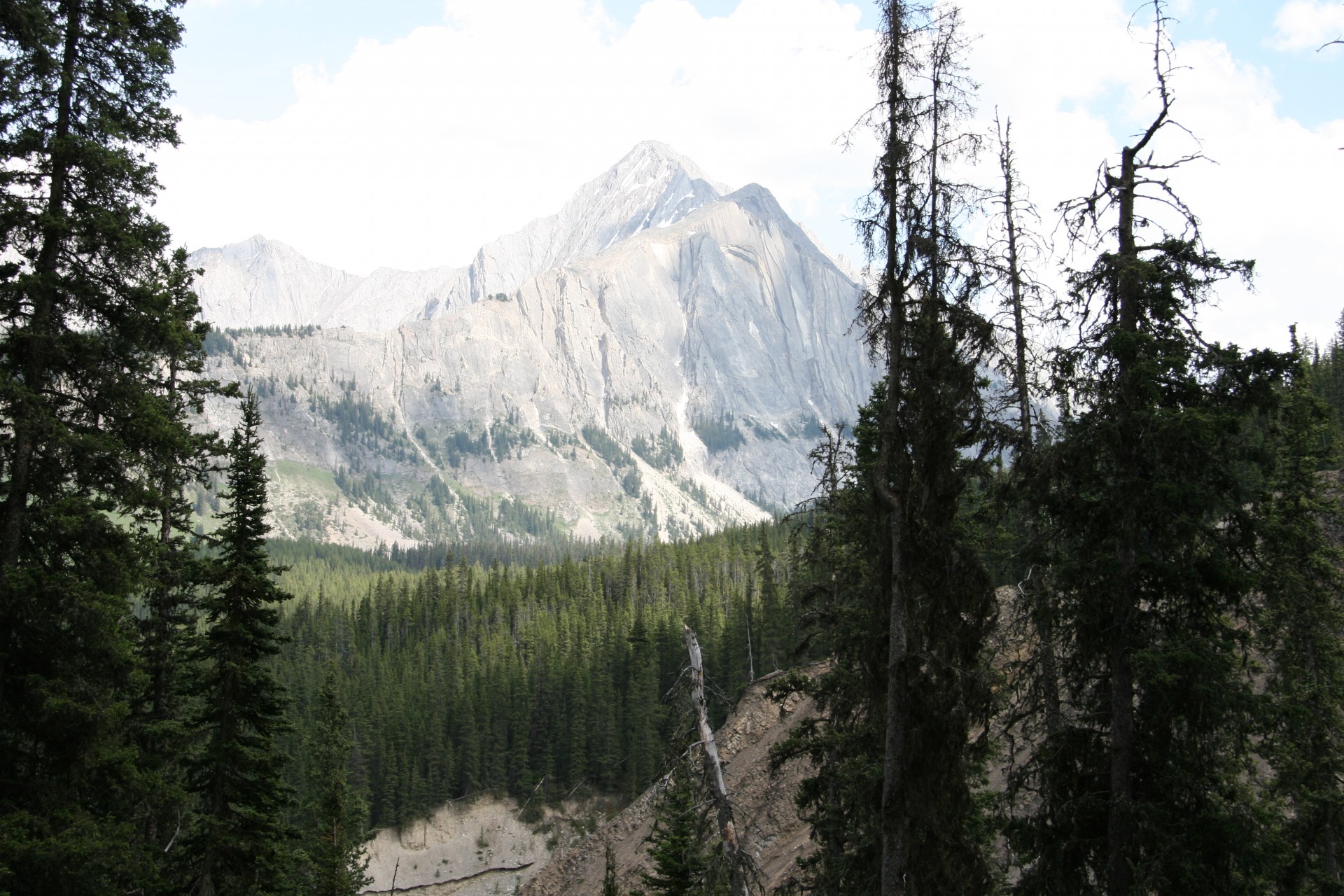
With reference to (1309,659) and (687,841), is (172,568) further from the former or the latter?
(1309,659)

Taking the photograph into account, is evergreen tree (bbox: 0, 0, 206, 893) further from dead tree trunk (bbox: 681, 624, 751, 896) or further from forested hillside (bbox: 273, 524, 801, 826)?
forested hillside (bbox: 273, 524, 801, 826)

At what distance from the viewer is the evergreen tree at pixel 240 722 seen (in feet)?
57.9

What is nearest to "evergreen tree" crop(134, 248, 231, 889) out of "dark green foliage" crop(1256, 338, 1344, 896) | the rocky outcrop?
"dark green foliage" crop(1256, 338, 1344, 896)

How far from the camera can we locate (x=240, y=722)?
18.8 meters

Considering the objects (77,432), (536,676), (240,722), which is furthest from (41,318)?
(536,676)

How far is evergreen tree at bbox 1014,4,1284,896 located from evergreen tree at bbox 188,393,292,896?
1431cm

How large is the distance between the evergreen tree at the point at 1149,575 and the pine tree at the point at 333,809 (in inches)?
785

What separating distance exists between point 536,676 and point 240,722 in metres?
74.8

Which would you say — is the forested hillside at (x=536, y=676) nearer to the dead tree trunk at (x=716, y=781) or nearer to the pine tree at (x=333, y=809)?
the pine tree at (x=333, y=809)

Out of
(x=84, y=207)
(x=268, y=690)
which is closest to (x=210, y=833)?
(x=268, y=690)

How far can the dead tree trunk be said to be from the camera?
12.5 m

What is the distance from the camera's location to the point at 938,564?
1186 cm

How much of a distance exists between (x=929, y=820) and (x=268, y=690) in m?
14.0

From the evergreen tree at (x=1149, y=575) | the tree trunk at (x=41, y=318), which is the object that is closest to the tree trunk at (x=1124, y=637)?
the evergreen tree at (x=1149, y=575)
